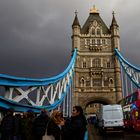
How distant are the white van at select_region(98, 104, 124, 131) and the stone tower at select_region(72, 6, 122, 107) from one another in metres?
29.0

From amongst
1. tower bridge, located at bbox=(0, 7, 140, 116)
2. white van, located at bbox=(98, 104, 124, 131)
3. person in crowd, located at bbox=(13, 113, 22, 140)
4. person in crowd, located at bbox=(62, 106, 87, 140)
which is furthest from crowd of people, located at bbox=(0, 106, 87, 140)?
tower bridge, located at bbox=(0, 7, 140, 116)

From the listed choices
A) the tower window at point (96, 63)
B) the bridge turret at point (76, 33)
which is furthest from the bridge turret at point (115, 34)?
the bridge turret at point (76, 33)

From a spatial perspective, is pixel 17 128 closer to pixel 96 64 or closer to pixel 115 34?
pixel 96 64

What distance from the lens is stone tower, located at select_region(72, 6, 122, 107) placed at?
5097 cm

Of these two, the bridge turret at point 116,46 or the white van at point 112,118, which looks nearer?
the white van at point 112,118

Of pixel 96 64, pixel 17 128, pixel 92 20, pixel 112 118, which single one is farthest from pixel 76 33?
pixel 17 128

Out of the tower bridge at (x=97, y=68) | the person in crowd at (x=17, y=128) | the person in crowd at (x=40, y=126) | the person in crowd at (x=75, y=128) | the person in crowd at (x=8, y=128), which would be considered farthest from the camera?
the tower bridge at (x=97, y=68)

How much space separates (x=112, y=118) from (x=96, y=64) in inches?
1303

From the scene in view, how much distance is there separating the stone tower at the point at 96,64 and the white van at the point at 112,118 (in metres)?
29.0

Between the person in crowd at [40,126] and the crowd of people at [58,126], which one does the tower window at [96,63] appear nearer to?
the crowd of people at [58,126]

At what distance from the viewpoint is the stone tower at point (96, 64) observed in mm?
50969

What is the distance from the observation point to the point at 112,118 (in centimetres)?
2067

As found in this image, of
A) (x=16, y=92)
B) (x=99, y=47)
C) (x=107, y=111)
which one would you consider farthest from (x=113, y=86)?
(x=16, y=92)

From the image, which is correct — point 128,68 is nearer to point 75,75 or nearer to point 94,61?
point 94,61
